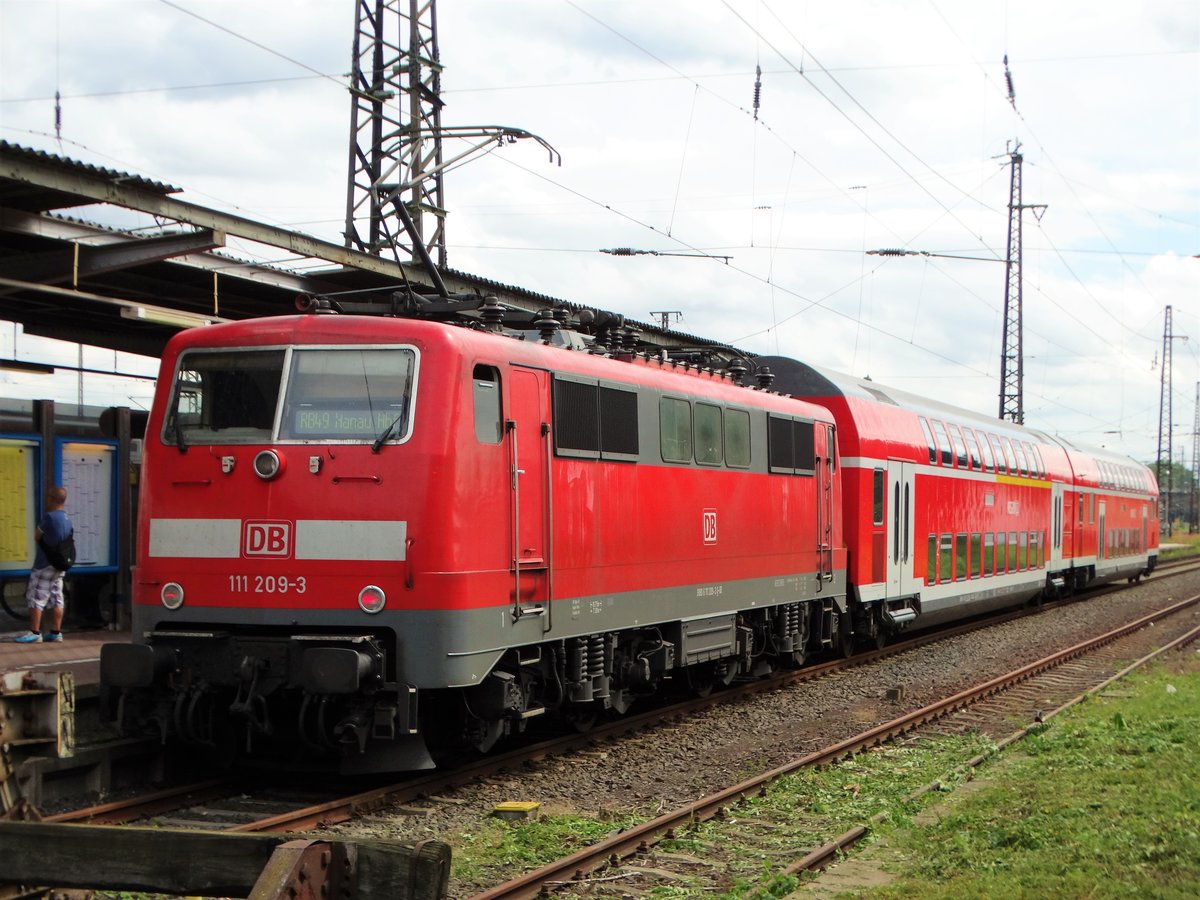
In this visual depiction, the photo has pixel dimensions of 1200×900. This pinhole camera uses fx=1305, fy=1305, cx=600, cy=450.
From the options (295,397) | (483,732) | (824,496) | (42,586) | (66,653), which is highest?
(295,397)

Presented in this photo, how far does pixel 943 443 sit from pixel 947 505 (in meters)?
1.09

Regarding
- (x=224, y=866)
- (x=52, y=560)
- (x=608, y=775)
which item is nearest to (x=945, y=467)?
(x=608, y=775)

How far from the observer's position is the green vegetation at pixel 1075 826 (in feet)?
22.3

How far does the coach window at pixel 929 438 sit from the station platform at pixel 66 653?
13045mm

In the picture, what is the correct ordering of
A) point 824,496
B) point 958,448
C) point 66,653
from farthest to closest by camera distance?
point 958,448 < point 824,496 < point 66,653

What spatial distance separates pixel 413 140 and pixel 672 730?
12.8m

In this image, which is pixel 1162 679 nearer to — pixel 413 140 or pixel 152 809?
pixel 152 809

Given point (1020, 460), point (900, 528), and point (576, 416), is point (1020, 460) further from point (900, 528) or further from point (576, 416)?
point (576, 416)

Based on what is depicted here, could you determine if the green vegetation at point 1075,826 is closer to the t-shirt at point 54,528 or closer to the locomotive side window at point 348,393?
the locomotive side window at point 348,393

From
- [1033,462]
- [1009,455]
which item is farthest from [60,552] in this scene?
[1033,462]

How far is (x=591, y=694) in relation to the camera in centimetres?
1142

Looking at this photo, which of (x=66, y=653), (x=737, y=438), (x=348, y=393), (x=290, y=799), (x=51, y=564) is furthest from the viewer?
(x=737, y=438)

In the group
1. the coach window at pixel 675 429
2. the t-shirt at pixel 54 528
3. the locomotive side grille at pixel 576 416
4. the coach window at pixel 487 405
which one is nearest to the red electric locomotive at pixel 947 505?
the coach window at pixel 675 429

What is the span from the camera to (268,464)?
30.6 ft
